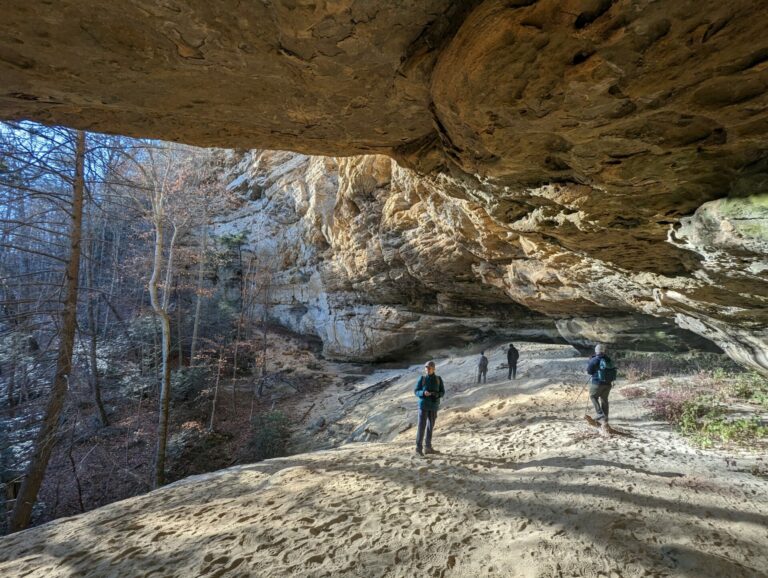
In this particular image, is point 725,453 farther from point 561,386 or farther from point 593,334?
point 593,334

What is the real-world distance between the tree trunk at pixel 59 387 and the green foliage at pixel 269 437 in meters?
5.90

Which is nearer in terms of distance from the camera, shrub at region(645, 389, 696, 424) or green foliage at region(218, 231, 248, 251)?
shrub at region(645, 389, 696, 424)

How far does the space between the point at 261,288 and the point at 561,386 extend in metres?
15.7

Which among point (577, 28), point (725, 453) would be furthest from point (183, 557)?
point (725, 453)

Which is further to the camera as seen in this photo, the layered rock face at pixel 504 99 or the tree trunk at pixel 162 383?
the tree trunk at pixel 162 383

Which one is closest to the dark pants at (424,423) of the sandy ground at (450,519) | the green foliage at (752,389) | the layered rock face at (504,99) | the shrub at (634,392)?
the sandy ground at (450,519)

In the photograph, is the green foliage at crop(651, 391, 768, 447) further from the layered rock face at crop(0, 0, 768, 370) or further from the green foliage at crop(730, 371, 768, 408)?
the layered rock face at crop(0, 0, 768, 370)

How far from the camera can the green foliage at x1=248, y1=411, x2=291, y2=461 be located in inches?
438

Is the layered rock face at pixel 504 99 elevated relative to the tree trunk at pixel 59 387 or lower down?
elevated

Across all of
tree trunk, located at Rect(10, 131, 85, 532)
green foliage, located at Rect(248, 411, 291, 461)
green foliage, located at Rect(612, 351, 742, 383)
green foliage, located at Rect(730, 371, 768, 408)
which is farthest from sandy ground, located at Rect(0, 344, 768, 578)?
green foliage, located at Rect(248, 411, 291, 461)

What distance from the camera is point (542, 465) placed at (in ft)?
15.0

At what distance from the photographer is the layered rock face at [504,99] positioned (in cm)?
219

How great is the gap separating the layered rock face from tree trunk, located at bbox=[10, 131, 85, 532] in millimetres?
3473

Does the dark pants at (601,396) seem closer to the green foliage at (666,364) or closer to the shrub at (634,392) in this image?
the shrub at (634,392)
